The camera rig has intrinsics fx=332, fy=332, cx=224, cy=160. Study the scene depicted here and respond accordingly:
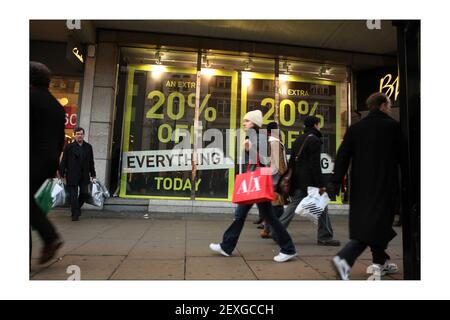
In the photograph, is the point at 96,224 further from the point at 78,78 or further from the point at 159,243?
the point at 78,78

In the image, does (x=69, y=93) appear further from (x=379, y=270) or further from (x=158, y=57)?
(x=379, y=270)

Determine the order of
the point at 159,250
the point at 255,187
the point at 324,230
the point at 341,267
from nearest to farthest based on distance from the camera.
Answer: the point at 341,267, the point at 255,187, the point at 159,250, the point at 324,230

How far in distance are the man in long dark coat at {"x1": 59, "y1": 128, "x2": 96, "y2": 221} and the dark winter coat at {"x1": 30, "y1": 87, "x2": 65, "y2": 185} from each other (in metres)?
3.68

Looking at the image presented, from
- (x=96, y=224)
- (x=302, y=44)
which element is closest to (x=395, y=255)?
(x=96, y=224)

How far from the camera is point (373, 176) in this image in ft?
9.16

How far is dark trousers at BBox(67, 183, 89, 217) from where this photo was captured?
6395mm

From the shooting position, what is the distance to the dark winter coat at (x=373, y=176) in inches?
108

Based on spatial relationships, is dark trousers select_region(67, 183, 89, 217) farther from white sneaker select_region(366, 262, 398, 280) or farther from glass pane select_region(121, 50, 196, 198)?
white sneaker select_region(366, 262, 398, 280)

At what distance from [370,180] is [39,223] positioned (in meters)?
2.86

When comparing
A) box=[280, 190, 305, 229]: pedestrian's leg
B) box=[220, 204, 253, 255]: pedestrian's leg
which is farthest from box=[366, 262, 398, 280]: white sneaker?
box=[280, 190, 305, 229]: pedestrian's leg

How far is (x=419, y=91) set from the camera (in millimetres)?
2688

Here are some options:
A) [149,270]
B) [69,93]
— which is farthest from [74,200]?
[149,270]
